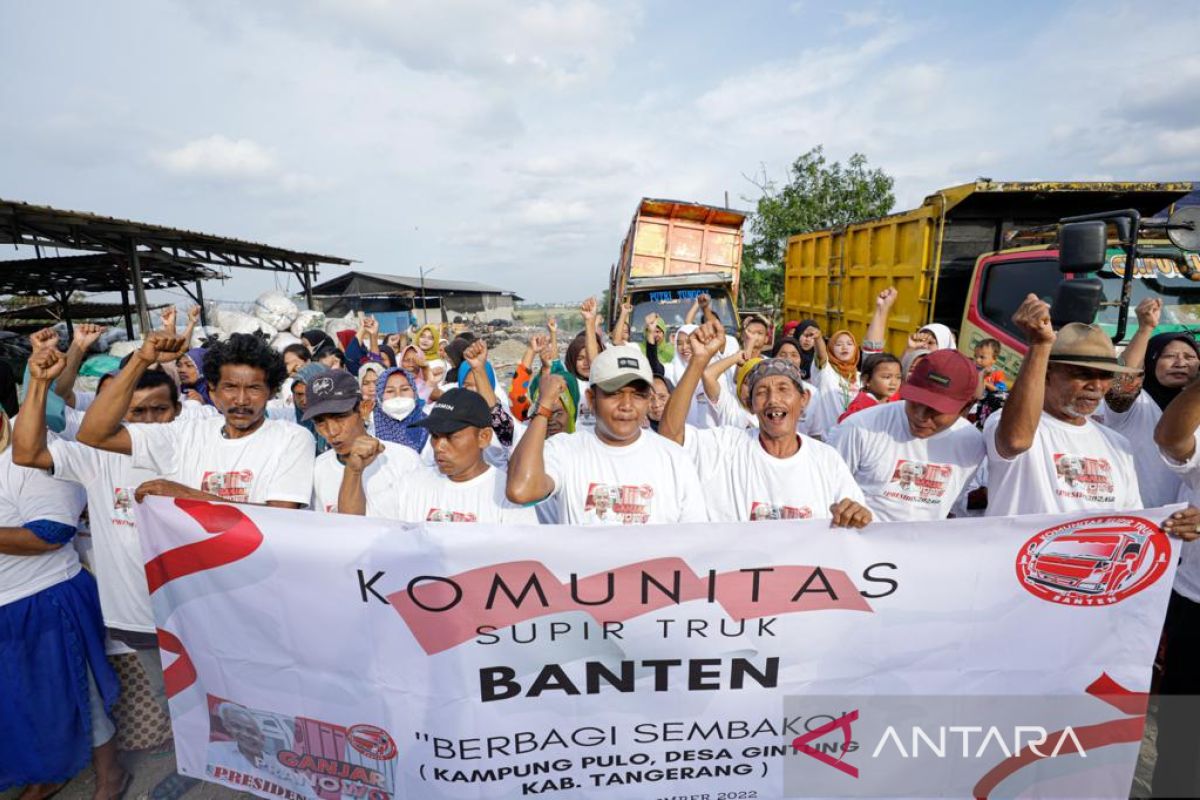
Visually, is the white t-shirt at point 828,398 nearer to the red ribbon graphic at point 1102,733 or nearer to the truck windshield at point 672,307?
the red ribbon graphic at point 1102,733

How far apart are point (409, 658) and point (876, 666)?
1942 millimetres

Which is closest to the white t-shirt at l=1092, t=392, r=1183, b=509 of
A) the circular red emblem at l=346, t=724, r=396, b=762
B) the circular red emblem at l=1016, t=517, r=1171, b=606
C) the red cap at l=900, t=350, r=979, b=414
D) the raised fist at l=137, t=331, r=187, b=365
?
the circular red emblem at l=1016, t=517, r=1171, b=606

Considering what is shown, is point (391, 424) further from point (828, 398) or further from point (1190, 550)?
point (1190, 550)

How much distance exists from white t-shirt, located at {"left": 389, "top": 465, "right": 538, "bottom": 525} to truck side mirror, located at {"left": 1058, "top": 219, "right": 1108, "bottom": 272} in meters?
3.13

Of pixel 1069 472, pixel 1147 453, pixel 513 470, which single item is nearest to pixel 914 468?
pixel 1069 472

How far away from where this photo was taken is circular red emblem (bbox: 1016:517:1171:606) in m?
2.32

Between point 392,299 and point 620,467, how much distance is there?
111ft

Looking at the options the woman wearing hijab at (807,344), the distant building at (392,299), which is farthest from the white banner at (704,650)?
the distant building at (392,299)

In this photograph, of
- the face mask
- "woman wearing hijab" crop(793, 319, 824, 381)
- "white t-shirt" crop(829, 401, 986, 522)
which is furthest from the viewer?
"woman wearing hijab" crop(793, 319, 824, 381)

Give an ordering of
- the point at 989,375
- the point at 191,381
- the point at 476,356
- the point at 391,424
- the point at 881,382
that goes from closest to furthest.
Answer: the point at 881,382, the point at 391,424, the point at 476,356, the point at 191,381, the point at 989,375

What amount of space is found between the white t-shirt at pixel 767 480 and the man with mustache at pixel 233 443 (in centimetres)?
199

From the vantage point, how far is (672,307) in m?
9.91

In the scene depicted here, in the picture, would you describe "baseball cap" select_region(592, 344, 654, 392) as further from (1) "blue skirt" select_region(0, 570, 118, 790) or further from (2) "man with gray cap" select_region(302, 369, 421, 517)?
(1) "blue skirt" select_region(0, 570, 118, 790)

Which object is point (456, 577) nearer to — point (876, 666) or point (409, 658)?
point (409, 658)
